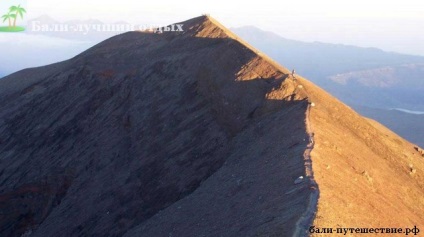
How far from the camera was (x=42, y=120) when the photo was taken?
3641cm

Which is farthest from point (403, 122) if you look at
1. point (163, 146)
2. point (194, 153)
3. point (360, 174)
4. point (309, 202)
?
point (309, 202)

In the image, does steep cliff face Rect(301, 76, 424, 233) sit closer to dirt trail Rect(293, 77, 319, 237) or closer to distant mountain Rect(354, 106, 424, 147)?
dirt trail Rect(293, 77, 319, 237)

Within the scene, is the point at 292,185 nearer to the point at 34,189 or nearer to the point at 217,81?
the point at 217,81

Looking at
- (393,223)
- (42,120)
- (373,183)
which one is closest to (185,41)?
(42,120)

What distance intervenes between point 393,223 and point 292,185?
9.70ft

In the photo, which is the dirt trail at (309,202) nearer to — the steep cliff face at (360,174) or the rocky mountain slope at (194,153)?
the rocky mountain slope at (194,153)

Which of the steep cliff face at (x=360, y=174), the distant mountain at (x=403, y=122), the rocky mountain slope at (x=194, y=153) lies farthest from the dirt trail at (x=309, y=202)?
the distant mountain at (x=403, y=122)

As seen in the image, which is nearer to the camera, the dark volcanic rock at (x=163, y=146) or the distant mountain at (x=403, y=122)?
A: the dark volcanic rock at (x=163, y=146)

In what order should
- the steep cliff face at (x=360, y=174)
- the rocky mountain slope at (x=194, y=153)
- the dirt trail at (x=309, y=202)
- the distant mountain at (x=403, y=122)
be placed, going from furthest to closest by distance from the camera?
the distant mountain at (x=403, y=122) < the rocky mountain slope at (x=194, y=153) < the steep cliff face at (x=360, y=174) < the dirt trail at (x=309, y=202)

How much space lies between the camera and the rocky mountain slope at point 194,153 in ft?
52.7

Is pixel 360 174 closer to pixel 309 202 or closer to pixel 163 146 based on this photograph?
pixel 309 202

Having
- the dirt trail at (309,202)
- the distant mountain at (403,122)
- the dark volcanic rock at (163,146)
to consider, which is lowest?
the distant mountain at (403,122)

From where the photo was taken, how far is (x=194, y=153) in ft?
76.6

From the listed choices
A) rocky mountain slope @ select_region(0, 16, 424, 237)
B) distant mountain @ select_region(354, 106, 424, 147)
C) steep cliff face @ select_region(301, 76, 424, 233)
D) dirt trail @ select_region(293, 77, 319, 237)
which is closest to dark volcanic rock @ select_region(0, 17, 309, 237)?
rocky mountain slope @ select_region(0, 16, 424, 237)
